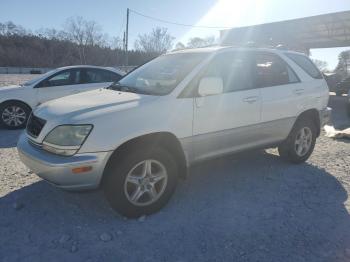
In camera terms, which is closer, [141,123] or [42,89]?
[141,123]

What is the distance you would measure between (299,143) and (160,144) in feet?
8.91

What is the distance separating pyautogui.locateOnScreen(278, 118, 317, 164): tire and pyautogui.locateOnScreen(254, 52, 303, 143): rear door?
18 cm

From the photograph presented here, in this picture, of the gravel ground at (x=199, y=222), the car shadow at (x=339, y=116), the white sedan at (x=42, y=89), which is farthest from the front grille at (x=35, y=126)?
the car shadow at (x=339, y=116)

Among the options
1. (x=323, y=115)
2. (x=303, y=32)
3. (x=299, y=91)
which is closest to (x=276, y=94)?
(x=299, y=91)

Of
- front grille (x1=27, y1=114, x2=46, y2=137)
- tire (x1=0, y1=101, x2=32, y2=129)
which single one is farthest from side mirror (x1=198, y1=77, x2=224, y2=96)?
tire (x1=0, y1=101, x2=32, y2=129)

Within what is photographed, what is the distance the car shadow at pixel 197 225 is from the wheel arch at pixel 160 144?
53 centimetres

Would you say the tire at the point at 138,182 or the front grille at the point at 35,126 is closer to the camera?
the tire at the point at 138,182

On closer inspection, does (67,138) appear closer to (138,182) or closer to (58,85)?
(138,182)

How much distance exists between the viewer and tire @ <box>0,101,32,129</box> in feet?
25.7

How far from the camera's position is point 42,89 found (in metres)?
8.06

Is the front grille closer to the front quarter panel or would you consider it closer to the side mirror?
the front quarter panel

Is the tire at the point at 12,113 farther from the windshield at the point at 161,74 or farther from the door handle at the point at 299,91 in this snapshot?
the door handle at the point at 299,91

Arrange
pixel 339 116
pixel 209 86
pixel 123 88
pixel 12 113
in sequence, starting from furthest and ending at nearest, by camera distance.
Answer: pixel 339 116 → pixel 12 113 → pixel 123 88 → pixel 209 86

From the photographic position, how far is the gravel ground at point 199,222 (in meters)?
3.05
